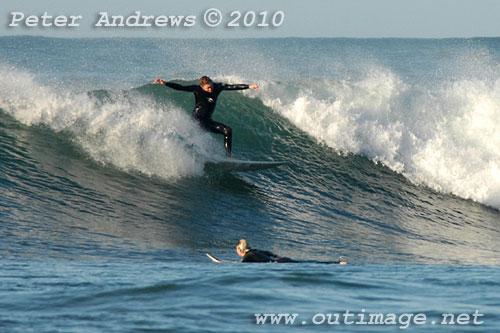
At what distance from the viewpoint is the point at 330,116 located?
1775cm

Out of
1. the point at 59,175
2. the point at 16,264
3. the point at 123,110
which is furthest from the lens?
the point at 123,110

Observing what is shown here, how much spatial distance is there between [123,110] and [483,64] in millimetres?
13697

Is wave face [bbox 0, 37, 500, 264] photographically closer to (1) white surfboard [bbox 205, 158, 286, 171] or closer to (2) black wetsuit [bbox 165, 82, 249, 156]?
(1) white surfboard [bbox 205, 158, 286, 171]

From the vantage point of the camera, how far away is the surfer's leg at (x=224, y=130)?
13.8 m

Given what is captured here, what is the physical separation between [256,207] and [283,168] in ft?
8.59

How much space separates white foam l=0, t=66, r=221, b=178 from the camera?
14328 mm

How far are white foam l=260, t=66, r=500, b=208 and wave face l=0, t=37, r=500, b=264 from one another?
0.04 m

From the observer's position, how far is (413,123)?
719 inches

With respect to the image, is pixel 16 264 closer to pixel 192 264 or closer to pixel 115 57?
pixel 192 264

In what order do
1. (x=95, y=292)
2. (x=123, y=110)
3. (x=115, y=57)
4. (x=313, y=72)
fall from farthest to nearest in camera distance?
(x=115, y=57) < (x=313, y=72) < (x=123, y=110) < (x=95, y=292)

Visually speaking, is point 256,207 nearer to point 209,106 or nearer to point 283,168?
point 209,106

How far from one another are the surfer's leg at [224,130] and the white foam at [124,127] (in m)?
0.50

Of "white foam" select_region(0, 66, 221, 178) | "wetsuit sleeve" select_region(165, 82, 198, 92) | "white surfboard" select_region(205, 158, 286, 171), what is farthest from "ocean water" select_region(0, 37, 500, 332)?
"wetsuit sleeve" select_region(165, 82, 198, 92)

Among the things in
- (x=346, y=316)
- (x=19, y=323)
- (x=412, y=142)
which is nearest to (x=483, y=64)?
(x=412, y=142)
